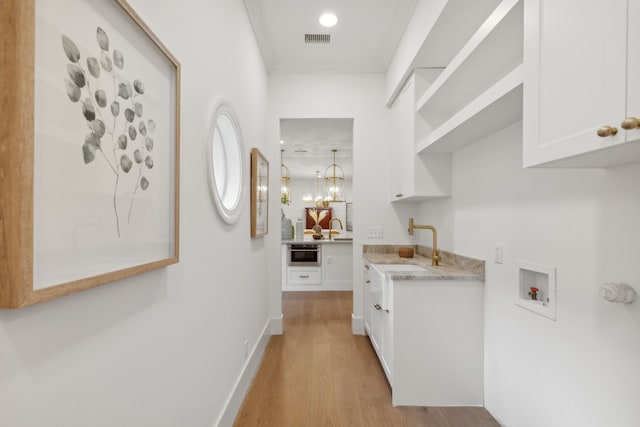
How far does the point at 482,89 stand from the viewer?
2.15 meters

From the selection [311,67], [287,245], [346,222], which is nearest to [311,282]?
[287,245]

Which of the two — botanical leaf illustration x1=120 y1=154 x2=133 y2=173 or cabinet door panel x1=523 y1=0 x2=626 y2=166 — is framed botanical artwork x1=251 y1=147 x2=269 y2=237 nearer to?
botanical leaf illustration x1=120 y1=154 x2=133 y2=173

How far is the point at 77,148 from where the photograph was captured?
0.70 metres

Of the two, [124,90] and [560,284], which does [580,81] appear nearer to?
[560,284]

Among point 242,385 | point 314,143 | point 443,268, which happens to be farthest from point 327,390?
point 314,143

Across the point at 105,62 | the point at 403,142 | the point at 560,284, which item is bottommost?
the point at 560,284

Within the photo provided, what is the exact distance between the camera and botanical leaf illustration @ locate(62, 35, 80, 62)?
26.1 inches

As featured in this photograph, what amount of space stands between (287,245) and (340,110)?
2604mm

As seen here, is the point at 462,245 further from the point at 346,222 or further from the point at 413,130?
the point at 346,222

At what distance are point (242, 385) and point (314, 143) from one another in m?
4.44

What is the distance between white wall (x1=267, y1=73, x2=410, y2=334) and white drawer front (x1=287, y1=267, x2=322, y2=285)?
1.95 metres

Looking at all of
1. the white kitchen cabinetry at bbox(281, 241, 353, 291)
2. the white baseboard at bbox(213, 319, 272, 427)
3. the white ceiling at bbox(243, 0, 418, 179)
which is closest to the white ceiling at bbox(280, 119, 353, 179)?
the white ceiling at bbox(243, 0, 418, 179)

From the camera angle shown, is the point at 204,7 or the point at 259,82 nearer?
the point at 204,7

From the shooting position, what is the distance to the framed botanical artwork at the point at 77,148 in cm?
55
